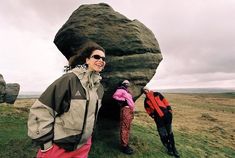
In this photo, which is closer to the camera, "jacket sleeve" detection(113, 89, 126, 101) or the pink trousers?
the pink trousers

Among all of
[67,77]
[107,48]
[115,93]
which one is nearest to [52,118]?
[67,77]

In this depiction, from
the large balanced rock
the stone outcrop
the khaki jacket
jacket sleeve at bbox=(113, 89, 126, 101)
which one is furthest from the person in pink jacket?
the stone outcrop

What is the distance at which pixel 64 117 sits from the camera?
5.96 m

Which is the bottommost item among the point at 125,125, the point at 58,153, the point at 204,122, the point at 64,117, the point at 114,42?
the point at 204,122

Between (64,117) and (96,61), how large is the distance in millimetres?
1470

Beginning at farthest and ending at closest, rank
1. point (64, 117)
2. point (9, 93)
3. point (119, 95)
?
point (9, 93)
point (119, 95)
point (64, 117)

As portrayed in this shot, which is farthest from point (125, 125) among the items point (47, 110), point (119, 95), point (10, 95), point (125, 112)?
point (10, 95)

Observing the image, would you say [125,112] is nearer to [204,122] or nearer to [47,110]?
[47,110]

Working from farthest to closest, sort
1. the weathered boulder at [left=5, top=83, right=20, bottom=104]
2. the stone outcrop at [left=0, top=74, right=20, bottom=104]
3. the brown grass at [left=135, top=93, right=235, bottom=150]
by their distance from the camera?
1. the weathered boulder at [left=5, top=83, right=20, bottom=104]
2. the stone outcrop at [left=0, top=74, right=20, bottom=104]
3. the brown grass at [left=135, top=93, right=235, bottom=150]

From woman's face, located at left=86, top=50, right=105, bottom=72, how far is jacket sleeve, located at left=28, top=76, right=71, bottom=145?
82 centimetres

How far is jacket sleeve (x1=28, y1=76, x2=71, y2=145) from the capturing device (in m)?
5.75

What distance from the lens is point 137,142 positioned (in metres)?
15.0

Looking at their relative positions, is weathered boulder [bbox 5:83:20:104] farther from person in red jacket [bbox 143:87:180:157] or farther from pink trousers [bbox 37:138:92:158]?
pink trousers [bbox 37:138:92:158]

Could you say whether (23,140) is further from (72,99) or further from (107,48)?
(72,99)
